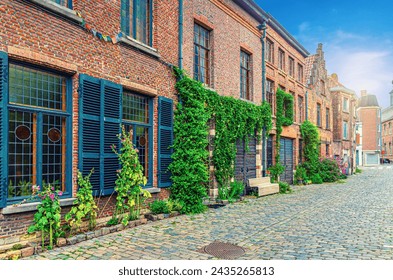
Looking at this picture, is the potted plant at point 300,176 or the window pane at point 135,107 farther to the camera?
the potted plant at point 300,176

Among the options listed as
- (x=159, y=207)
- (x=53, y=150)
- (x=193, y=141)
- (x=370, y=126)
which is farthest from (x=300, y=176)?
(x=370, y=126)

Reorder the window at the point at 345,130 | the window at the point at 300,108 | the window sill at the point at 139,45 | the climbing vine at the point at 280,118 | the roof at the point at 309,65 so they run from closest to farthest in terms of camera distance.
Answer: the window sill at the point at 139,45 → the climbing vine at the point at 280,118 → the window at the point at 300,108 → the roof at the point at 309,65 → the window at the point at 345,130

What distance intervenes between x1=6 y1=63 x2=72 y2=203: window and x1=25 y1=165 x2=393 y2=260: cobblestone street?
155 centimetres

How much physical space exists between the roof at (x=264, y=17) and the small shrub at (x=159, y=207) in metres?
9.86

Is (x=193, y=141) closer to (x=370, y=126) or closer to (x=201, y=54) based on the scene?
(x=201, y=54)

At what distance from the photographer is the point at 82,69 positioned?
24.1ft

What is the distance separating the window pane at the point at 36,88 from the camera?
6.15 metres

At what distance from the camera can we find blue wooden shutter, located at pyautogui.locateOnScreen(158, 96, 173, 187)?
9.73 meters

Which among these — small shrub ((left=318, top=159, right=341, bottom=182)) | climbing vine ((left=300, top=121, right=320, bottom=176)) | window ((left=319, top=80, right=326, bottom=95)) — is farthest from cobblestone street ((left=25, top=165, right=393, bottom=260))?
window ((left=319, top=80, right=326, bottom=95))

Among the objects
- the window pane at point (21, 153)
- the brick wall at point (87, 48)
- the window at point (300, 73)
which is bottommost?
the window pane at point (21, 153)

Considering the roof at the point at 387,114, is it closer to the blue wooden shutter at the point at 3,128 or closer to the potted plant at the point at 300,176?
the potted plant at the point at 300,176

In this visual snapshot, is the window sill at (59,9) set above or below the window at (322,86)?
below

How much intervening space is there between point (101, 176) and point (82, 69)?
2.53m

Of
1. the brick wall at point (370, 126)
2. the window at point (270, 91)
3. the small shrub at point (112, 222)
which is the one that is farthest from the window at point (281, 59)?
the brick wall at point (370, 126)
